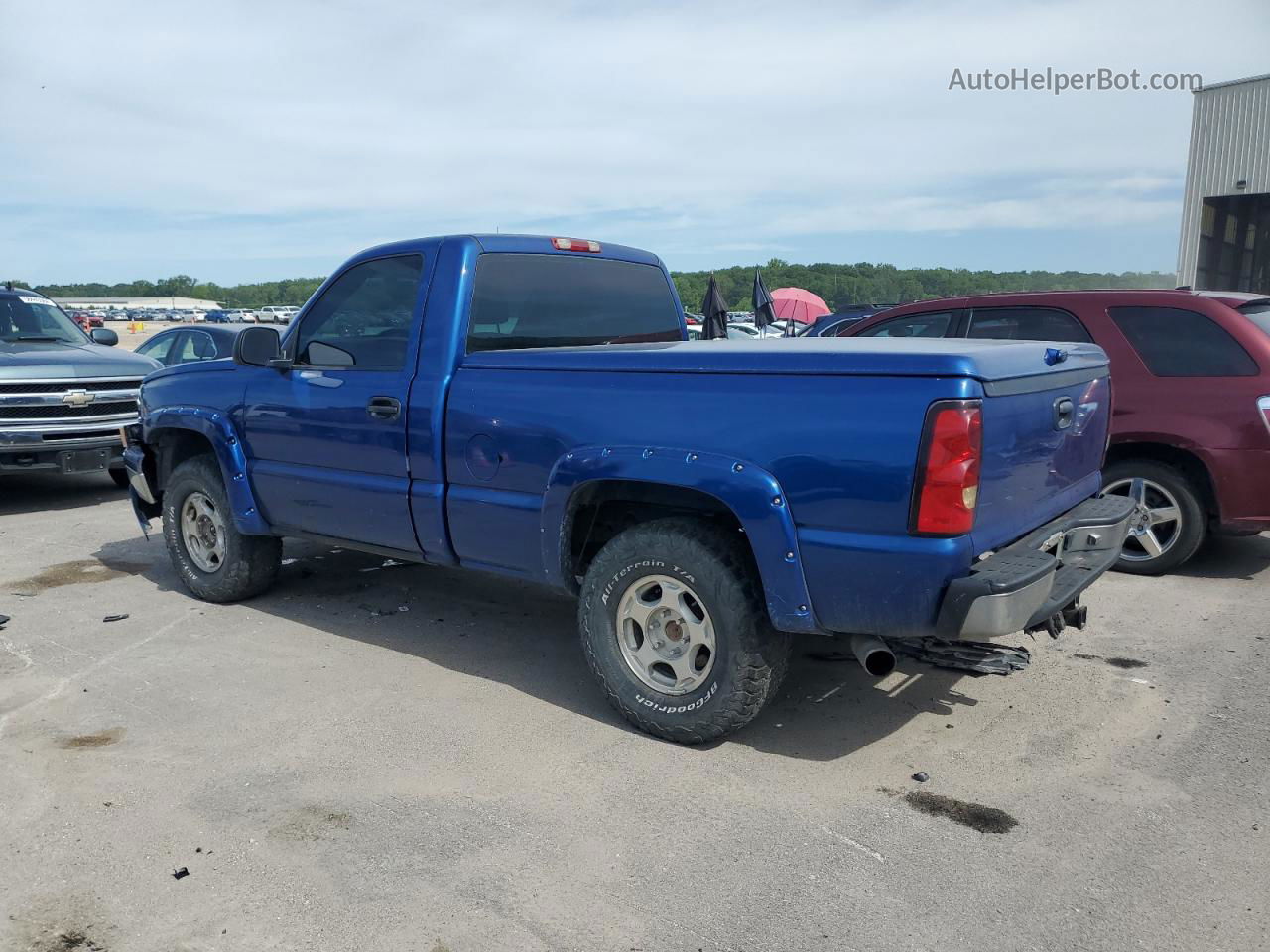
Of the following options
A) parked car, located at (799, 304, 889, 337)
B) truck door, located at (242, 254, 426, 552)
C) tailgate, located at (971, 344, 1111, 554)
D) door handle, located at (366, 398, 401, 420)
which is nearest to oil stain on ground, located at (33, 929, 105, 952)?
truck door, located at (242, 254, 426, 552)

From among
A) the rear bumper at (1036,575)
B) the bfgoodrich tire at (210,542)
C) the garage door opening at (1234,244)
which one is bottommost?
the bfgoodrich tire at (210,542)

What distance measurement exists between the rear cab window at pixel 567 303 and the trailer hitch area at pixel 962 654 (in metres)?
2.31

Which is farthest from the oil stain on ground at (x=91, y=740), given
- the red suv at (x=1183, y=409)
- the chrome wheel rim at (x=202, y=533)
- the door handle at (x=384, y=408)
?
the red suv at (x=1183, y=409)

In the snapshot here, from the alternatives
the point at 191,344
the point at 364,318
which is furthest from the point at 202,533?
the point at 191,344

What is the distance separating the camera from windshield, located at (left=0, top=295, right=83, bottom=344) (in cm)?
988

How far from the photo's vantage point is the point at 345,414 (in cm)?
495

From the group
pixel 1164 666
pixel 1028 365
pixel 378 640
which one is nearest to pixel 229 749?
pixel 378 640

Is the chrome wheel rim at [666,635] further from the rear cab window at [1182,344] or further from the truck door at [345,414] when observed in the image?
the rear cab window at [1182,344]

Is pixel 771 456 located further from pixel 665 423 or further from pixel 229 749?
pixel 229 749

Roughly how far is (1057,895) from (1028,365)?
174cm

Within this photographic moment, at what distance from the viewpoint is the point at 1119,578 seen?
6.34m

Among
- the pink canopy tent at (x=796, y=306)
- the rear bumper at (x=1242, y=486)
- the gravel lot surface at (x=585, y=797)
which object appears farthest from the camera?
the pink canopy tent at (x=796, y=306)

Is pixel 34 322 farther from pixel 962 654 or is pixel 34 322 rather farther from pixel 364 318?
pixel 962 654

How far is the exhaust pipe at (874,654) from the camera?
11.8ft
